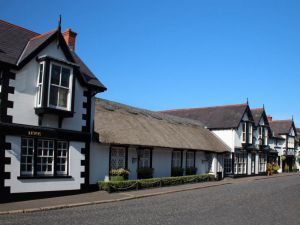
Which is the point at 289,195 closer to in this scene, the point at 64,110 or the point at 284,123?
the point at 64,110

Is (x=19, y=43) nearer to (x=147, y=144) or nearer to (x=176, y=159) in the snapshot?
(x=147, y=144)

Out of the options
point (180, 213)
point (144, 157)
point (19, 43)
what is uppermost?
point (19, 43)

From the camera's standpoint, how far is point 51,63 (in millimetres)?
17156

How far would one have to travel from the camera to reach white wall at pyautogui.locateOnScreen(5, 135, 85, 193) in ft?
51.9

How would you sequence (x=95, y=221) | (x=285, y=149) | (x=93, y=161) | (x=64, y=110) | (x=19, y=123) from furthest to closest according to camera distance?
(x=285, y=149), (x=93, y=161), (x=64, y=110), (x=19, y=123), (x=95, y=221)

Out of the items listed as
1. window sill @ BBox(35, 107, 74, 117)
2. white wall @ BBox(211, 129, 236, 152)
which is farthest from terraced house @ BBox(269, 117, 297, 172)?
window sill @ BBox(35, 107, 74, 117)

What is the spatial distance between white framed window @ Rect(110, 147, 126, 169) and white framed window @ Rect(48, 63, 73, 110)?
547cm

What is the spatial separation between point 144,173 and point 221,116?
17.1 m

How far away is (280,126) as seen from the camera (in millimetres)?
53312

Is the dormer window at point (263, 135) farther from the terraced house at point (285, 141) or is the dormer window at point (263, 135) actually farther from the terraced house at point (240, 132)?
the terraced house at point (285, 141)

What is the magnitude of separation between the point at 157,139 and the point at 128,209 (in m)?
11.1

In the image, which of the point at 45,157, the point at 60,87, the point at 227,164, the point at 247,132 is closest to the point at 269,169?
the point at 247,132

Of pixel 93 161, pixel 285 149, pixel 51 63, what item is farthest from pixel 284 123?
pixel 51 63

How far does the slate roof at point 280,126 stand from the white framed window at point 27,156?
133ft
